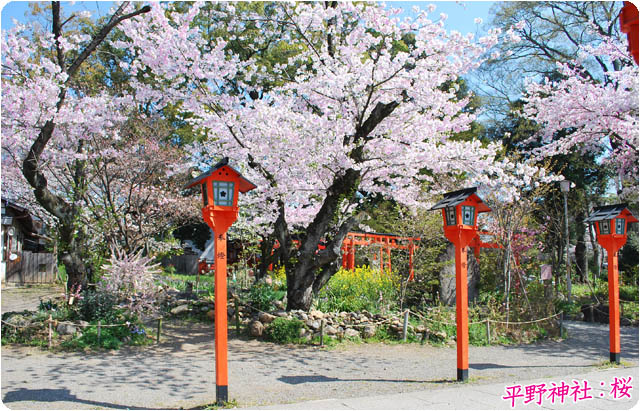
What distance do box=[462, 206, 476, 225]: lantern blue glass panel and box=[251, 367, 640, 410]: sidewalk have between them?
2.35 meters

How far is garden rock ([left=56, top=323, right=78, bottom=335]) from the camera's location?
871 centimetres

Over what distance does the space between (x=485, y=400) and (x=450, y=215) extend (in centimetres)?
266

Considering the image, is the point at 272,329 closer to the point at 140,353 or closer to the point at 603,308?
the point at 140,353

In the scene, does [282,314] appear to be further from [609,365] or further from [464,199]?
[609,365]

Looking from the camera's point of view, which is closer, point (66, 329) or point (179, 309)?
point (66, 329)

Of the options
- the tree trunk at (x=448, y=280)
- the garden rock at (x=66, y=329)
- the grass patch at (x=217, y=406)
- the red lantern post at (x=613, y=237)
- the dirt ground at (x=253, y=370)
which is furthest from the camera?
the tree trunk at (x=448, y=280)

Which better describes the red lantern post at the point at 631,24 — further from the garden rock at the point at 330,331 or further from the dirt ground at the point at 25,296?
the dirt ground at the point at 25,296

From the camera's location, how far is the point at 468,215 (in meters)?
7.26

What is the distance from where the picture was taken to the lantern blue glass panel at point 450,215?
7.21 m

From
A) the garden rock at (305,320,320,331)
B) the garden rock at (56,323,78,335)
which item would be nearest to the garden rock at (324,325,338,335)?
the garden rock at (305,320,320,331)

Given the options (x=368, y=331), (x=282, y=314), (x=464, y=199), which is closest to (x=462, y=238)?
(x=464, y=199)

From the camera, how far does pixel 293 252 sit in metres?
10.9

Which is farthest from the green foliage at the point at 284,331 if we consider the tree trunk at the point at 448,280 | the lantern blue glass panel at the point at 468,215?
the tree trunk at the point at 448,280

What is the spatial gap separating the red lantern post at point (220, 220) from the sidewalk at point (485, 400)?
844 millimetres
